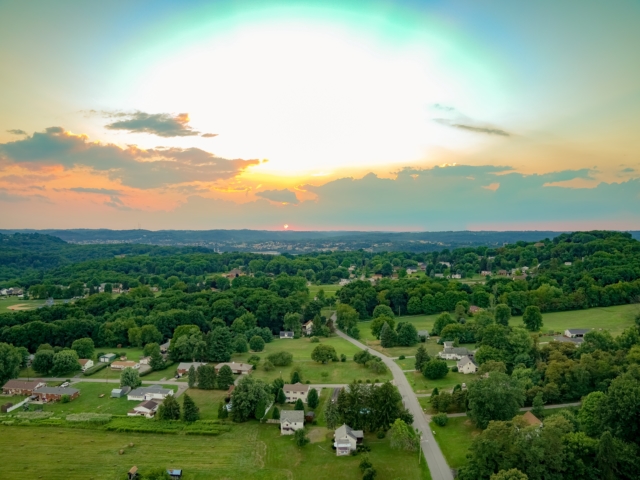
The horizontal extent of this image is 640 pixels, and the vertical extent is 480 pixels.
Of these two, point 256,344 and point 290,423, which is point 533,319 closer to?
point 256,344

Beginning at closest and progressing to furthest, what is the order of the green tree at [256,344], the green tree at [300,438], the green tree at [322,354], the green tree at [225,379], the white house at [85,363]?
the green tree at [300,438] < the green tree at [225,379] < the white house at [85,363] < the green tree at [322,354] < the green tree at [256,344]

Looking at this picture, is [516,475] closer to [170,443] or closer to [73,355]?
[170,443]

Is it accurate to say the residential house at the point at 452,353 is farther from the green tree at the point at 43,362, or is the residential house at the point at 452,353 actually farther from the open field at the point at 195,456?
the green tree at the point at 43,362

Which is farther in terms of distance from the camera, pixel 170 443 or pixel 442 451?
pixel 170 443

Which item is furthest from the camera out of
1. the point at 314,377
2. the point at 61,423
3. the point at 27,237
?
the point at 27,237

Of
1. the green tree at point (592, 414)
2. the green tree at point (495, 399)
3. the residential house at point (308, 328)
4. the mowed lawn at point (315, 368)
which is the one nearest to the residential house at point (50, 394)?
the mowed lawn at point (315, 368)

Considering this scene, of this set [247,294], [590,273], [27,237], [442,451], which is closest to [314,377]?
[442,451]
